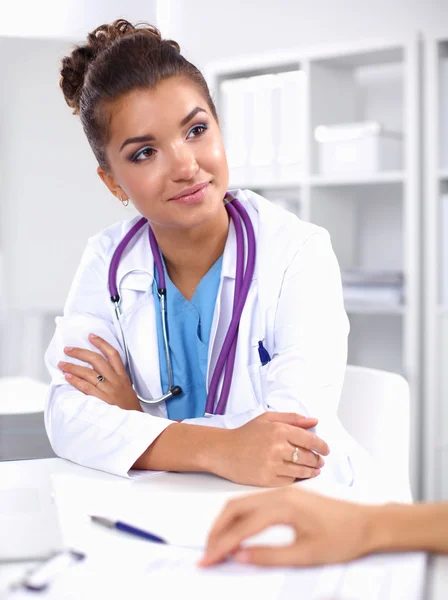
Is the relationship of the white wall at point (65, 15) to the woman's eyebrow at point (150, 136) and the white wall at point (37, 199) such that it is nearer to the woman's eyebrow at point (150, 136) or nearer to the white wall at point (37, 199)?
the white wall at point (37, 199)

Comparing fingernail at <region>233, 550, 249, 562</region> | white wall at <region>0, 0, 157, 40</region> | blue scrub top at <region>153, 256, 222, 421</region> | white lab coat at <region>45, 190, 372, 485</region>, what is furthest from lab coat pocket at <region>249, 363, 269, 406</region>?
white wall at <region>0, 0, 157, 40</region>

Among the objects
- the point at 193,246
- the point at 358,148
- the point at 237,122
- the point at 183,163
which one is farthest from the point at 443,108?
the point at 183,163

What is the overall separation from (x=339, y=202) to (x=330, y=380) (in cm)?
185

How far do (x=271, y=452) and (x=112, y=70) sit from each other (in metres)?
0.72

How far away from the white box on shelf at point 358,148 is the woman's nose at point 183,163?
1.47 m

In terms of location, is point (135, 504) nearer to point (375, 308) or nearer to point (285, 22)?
point (375, 308)

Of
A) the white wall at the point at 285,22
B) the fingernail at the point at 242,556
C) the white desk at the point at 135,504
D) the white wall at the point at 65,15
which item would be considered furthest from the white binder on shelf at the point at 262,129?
the fingernail at the point at 242,556

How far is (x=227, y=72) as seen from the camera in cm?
304

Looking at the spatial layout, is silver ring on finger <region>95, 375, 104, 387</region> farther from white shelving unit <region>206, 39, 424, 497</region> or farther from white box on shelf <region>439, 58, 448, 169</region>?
white box on shelf <region>439, 58, 448, 169</region>

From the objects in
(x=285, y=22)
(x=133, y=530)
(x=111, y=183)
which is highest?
(x=285, y=22)

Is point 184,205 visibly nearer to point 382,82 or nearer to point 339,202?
point 339,202

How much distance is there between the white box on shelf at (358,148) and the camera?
266cm

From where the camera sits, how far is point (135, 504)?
87cm

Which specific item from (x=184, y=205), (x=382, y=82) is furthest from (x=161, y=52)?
(x=382, y=82)
